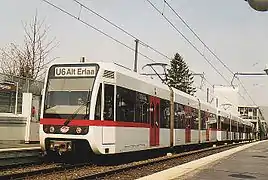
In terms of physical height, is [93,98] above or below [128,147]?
above

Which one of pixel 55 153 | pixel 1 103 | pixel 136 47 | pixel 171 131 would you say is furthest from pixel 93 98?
pixel 136 47

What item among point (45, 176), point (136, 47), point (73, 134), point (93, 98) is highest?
point (136, 47)

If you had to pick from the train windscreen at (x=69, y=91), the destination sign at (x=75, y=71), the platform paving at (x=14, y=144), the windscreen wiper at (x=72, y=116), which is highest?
the destination sign at (x=75, y=71)

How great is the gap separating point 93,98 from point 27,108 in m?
6.63

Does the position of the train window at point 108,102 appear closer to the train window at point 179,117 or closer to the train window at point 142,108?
the train window at point 142,108

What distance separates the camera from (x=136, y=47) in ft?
110

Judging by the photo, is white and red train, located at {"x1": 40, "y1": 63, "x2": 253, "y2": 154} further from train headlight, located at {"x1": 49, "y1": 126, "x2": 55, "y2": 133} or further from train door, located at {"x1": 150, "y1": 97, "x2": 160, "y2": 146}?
train door, located at {"x1": 150, "y1": 97, "x2": 160, "y2": 146}

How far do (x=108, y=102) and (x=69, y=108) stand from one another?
1.27m

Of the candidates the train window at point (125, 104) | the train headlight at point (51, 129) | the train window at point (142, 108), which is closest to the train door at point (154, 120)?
the train window at point (142, 108)

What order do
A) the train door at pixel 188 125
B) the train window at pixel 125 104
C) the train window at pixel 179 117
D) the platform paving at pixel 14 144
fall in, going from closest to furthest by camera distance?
the train window at pixel 125 104, the platform paving at pixel 14 144, the train window at pixel 179 117, the train door at pixel 188 125

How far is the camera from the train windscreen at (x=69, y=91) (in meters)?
14.6

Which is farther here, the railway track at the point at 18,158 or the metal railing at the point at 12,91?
the metal railing at the point at 12,91

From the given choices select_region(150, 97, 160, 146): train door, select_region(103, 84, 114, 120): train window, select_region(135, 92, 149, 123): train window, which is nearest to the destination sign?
select_region(103, 84, 114, 120): train window

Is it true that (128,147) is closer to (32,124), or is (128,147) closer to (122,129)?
(122,129)
